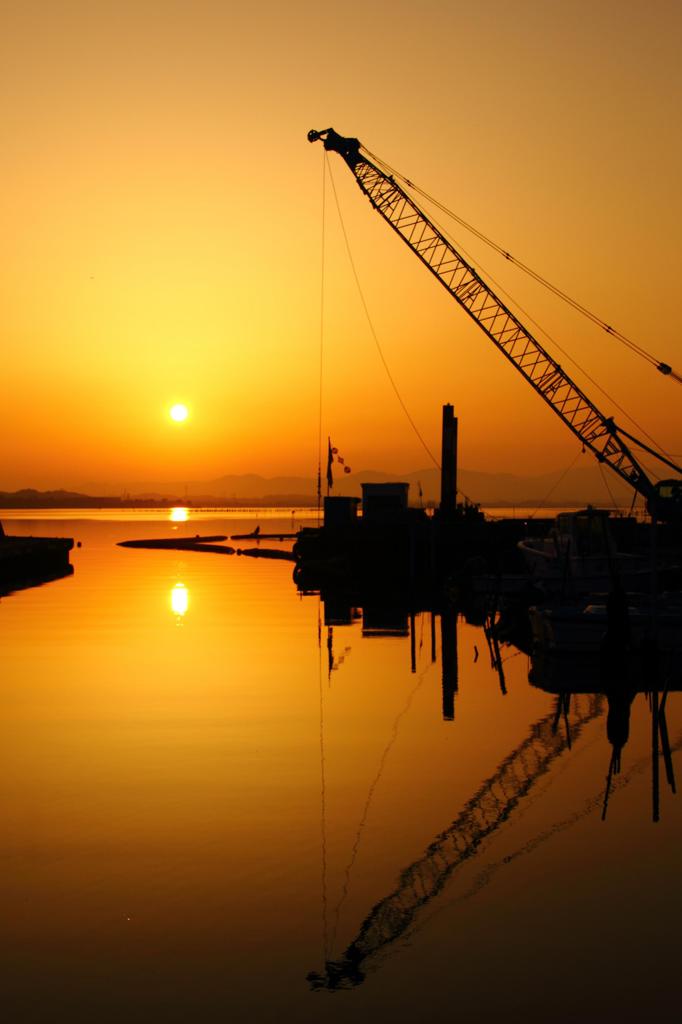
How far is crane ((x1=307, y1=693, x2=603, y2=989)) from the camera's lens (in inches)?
530

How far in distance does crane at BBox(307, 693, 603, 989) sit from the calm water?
5 centimetres

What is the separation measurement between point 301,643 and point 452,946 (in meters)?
33.8

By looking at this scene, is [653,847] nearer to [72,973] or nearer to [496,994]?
[496,994]

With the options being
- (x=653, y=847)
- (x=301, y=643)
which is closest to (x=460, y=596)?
(x=301, y=643)

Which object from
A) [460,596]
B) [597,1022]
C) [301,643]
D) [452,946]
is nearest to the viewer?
[597,1022]

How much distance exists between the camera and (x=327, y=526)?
317ft

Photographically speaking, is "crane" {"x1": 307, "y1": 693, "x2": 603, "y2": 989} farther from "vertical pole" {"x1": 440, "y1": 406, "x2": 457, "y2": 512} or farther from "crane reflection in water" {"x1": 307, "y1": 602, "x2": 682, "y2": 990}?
"vertical pole" {"x1": 440, "y1": 406, "x2": 457, "y2": 512}

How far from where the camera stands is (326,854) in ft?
57.6

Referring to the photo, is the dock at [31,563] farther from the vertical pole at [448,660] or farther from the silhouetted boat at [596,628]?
the silhouetted boat at [596,628]

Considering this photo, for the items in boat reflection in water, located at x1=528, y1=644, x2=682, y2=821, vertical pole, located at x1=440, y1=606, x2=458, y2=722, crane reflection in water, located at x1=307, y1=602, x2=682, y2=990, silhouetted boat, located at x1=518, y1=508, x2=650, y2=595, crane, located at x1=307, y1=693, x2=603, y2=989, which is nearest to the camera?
crane, located at x1=307, y1=693, x2=603, y2=989

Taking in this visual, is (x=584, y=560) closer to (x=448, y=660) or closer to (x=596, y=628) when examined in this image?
(x=448, y=660)

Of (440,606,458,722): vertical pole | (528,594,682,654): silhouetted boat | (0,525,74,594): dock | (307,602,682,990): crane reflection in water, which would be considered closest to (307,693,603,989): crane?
(307,602,682,990): crane reflection in water

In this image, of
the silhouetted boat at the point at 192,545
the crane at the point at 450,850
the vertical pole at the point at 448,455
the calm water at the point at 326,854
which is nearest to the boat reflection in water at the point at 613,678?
the calm water at the point at 326,854

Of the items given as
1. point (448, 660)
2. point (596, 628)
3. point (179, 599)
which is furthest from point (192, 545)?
point (596, 628)
